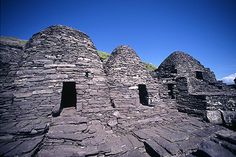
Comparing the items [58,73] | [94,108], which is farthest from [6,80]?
[94,108]

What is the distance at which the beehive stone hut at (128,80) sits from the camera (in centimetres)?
592

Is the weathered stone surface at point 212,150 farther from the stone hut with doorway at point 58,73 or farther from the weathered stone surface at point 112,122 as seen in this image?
the stone hut with doorway at point 58,73

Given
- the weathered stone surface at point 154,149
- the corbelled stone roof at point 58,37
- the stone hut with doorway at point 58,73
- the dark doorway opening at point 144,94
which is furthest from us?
the dark doorway opening at point 144,94

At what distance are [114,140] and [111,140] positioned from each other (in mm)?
103

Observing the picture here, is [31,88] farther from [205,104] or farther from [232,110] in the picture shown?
[232,110]

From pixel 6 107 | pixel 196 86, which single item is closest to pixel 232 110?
pixel 196 86

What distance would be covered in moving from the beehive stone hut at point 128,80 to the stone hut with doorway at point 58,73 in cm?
72

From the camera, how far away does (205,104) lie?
5910 mm

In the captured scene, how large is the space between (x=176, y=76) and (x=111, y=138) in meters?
6.14

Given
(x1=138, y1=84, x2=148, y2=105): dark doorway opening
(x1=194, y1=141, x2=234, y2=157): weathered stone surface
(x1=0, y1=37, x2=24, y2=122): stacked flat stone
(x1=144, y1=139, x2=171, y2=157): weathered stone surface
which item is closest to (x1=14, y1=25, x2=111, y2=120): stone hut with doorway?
(x1=0, y1=37, x2=24, y2=122): stacked flat stone

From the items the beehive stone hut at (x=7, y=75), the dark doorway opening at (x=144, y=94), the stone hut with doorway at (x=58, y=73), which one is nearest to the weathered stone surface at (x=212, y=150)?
the stone hut with doorway at (x=58, y=73)

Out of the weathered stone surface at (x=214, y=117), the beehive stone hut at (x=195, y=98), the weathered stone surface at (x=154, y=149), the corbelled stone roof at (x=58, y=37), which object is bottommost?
the weathered stone surface at (x=154, y=149)

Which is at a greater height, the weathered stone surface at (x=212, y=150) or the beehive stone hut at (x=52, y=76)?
the beehive stone hut at (x=52, y=76)

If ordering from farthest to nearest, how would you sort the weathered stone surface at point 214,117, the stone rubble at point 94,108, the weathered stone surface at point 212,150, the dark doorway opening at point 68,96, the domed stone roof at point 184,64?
the domed stone roof at point 184,64 → the dark doorway opening at point 68,96 → the weathered stone surface at point 214,117 → the stone rubble at point 94,108 → the weathered stone surface at point 212,150
